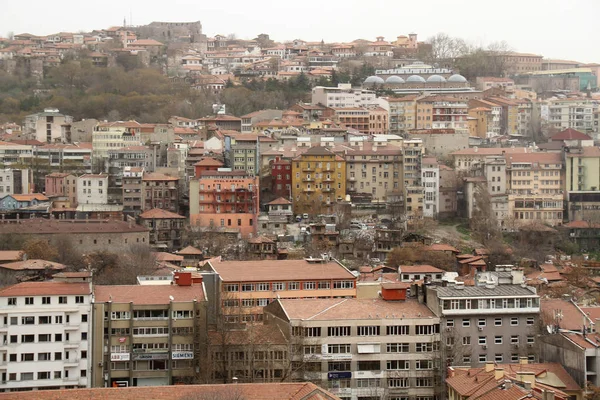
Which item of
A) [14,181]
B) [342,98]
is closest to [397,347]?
[14,181]

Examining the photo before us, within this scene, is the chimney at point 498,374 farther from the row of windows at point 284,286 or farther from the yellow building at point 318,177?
the yellow building at point 318,177

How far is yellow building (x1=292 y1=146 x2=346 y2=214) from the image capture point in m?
63.0

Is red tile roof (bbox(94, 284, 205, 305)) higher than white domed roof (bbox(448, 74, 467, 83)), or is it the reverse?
white domed roof (bbox(448, 74, 467, 83))

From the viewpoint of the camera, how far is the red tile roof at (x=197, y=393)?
90.6 feet

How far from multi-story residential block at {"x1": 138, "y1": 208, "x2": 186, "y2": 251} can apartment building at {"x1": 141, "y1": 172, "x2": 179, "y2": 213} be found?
282 cm

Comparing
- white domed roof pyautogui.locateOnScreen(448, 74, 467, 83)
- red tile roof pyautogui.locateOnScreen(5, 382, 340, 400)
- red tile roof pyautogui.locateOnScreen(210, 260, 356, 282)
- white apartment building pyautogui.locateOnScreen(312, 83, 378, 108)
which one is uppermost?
white domed roof pyautogui.locateOnScreen(448, 74, 467, 83)

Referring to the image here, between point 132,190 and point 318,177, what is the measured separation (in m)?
7.98

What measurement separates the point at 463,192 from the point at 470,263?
14.1 metres

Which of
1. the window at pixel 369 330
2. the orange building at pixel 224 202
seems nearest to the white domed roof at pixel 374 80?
the orange building at pixel 224 202

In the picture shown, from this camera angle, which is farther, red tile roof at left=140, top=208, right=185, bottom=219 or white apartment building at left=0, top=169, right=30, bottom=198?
white apartment building at left=0, top=169, right=30, bottom=198

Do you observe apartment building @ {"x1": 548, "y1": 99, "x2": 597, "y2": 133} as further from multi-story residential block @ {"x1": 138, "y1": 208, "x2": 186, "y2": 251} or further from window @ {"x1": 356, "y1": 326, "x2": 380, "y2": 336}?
window @ {"x1": 356, "y1": 326, "x2": 380, "y2": 336}

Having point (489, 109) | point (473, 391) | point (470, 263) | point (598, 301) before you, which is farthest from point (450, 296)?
point (489, 109)

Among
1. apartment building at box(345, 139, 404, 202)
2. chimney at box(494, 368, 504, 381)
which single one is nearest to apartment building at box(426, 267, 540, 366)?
chimney at box(494, 368, 504, 381)

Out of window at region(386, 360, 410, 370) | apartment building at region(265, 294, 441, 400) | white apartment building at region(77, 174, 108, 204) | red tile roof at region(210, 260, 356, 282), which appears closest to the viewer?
apartment building at region(265, 294, 441, 400)
